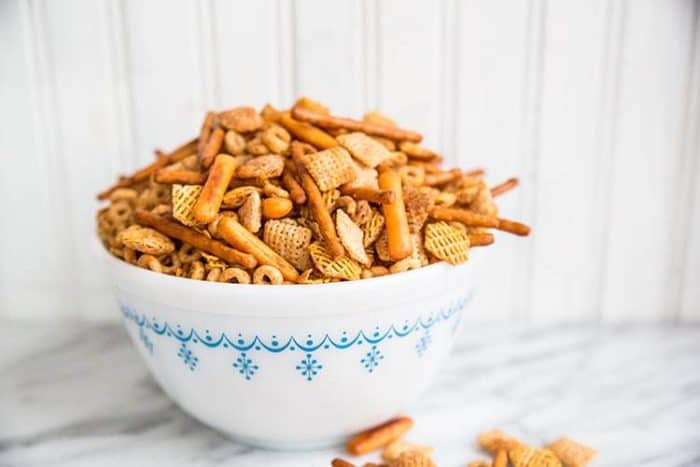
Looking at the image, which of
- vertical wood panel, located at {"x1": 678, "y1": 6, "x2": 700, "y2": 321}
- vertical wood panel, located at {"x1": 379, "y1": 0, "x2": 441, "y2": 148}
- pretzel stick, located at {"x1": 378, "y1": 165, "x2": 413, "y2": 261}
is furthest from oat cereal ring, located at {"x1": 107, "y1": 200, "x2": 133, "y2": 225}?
vertical wood panel, located at {"x1": 678, "y1": 6, "x2": 700, "y2": 321}

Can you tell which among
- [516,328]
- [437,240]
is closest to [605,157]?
[516,328]

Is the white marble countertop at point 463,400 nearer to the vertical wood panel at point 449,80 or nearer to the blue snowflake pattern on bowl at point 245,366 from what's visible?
the blue snowflake pattern on bowl at point 245,366

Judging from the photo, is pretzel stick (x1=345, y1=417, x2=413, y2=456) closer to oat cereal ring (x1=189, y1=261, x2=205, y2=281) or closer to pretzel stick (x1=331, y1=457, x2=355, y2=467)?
pretzel stick (x1=331, y1=457, x2=355, y2=467)

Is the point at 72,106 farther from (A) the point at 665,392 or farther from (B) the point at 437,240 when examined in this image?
(A) the point at 665,392

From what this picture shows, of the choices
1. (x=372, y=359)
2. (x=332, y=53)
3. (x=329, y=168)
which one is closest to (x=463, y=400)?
(x=372, y=359)

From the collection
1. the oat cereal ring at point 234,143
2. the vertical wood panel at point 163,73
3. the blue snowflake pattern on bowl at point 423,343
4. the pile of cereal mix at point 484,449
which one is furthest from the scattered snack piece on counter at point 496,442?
the vertical wood panel at point 163,73

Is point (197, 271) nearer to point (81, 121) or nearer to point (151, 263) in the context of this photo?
point (151, 263)

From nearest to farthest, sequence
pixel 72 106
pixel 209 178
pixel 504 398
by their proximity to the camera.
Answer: pixel 209 178 → pixel 504 398 → pixel 72 106
